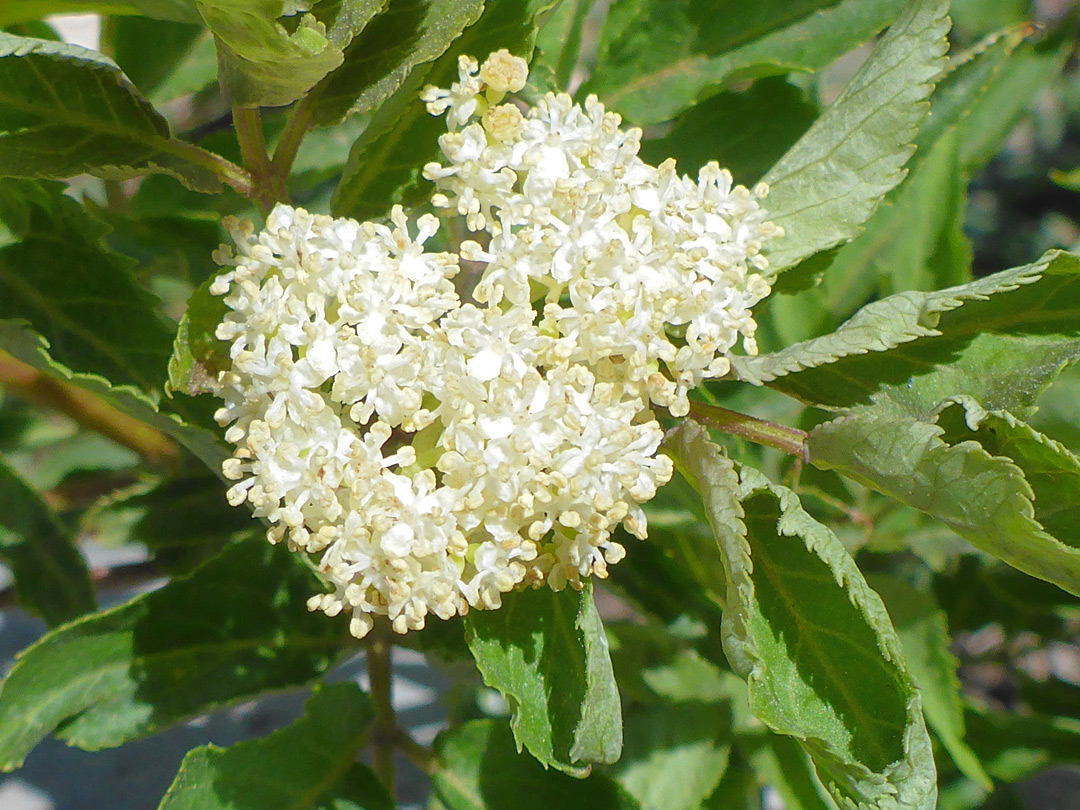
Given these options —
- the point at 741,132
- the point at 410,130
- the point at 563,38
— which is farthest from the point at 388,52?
the point at 741,132

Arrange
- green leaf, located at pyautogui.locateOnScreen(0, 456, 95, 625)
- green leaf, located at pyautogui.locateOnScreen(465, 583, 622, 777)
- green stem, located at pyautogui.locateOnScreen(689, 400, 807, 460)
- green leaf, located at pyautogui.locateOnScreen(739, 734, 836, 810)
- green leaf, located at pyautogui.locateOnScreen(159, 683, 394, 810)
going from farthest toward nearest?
green leaf, located at pyautogui.locateOnScreen(0, 456, 95, 625), green leaf, located at pyautogui.locateOnScreen(739, 734, 836, 810), green leaf, located at pyautogui.locateOnScreen(159, 683, 394, 810), green stem, located at pyautogui.locateOnScreen(689, 400, 807, 460), green leaf, located at pyautogui.locateOnScreen(465, 583, 622, 777)

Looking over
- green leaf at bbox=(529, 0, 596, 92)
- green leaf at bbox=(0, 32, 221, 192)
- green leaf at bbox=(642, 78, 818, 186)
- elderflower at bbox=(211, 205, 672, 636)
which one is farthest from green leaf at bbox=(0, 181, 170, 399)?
green leaf at bbox=(642, 78, 818, 186)

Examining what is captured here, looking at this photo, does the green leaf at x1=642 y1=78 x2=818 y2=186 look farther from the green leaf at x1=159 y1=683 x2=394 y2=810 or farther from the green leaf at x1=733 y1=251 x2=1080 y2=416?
the green leaf at x1=159 y1=683 x2=394 y2=810

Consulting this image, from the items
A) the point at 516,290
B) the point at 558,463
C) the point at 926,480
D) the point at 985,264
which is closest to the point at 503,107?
the point at 516,290

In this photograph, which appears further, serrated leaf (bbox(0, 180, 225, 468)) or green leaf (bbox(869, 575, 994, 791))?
green leaf (bbox(869, 575, 994, 791))

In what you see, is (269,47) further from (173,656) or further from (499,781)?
(499,781)
